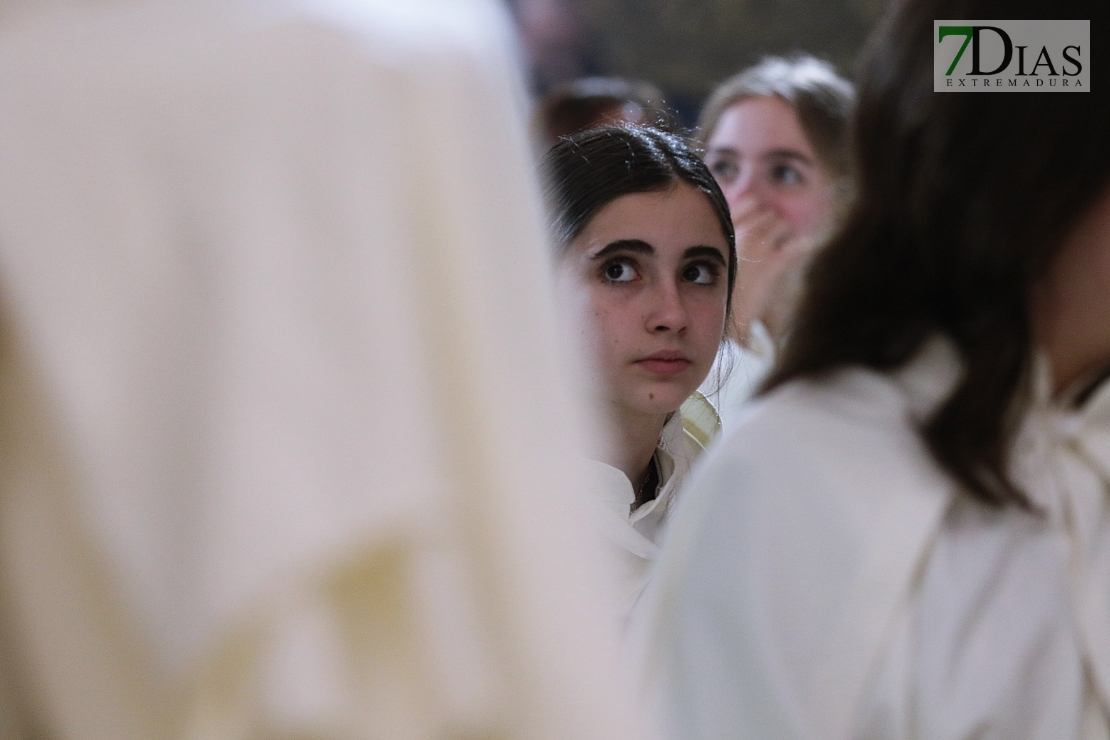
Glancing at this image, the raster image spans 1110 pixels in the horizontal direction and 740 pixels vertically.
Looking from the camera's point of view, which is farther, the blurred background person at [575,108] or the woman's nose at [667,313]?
the blurred background person at [575,108]

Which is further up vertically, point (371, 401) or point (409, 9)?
point (409, 9)

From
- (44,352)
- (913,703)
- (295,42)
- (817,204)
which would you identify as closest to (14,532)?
(44,352)

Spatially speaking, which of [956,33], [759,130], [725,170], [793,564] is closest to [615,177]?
[956,33]

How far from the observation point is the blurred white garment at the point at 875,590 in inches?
34.2

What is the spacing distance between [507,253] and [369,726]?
6.2 inches

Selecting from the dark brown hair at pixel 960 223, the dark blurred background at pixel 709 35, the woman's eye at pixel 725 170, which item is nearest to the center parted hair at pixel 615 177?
the dark brown hair at pixel 960 223

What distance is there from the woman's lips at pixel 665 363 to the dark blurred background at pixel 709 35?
12.9 feet

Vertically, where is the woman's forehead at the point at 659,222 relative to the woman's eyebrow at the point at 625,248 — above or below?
above

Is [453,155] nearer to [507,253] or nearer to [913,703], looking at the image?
[507,253]

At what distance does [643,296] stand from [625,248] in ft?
0.23

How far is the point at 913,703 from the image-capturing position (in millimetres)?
870

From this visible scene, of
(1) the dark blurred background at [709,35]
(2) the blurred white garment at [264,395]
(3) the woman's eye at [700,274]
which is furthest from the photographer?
(1) the dark blurred background at [709,35]

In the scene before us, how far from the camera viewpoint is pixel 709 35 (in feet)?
17.0

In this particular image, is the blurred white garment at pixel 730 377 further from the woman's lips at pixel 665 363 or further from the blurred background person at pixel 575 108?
the blurred background person at pixel 575 108
